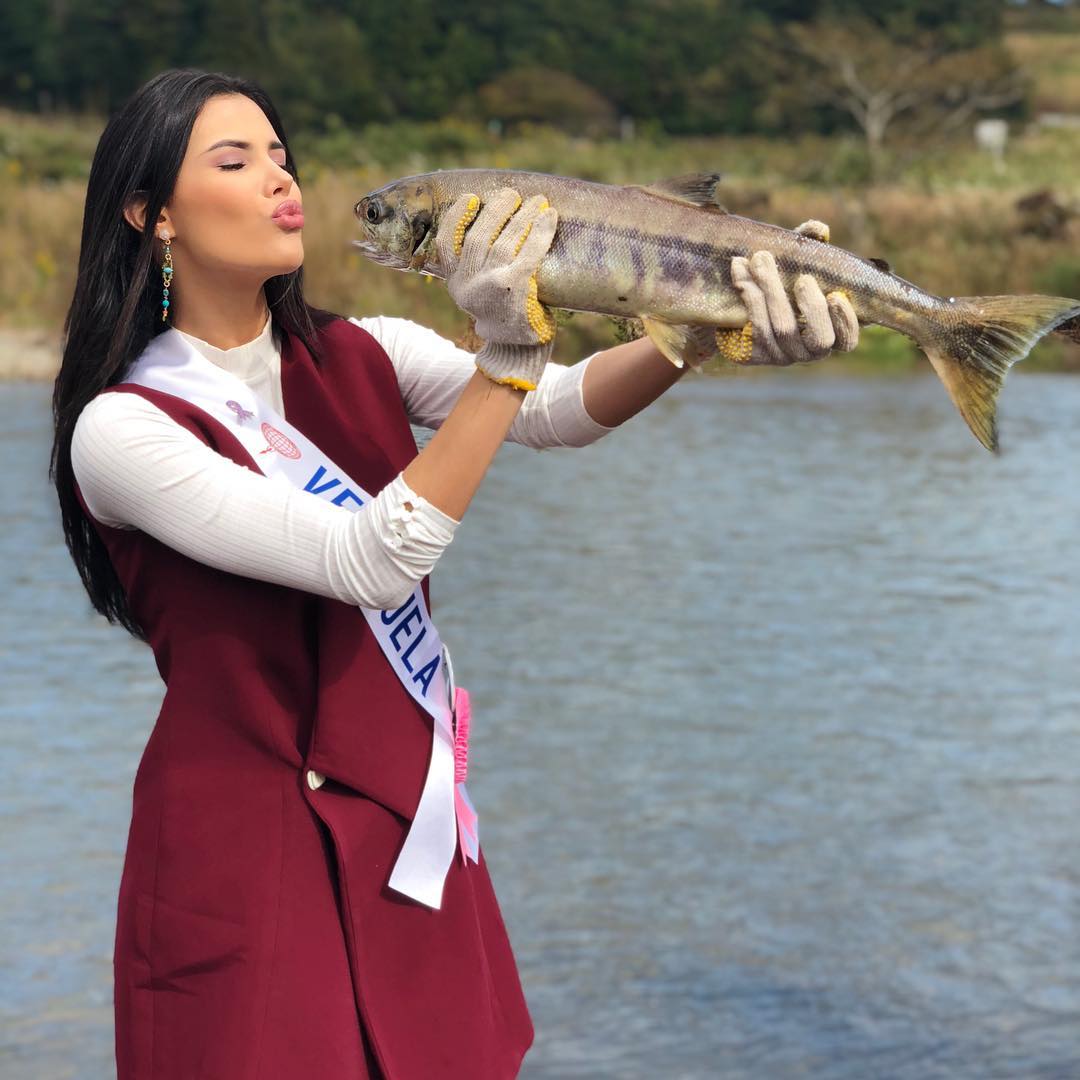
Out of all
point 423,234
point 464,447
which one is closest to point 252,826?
point 464,447

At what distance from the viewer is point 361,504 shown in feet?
7.97

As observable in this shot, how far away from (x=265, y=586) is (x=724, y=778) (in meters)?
Answer: 4.58

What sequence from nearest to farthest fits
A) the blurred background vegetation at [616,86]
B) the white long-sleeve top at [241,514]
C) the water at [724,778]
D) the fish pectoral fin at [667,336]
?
the white long-sleeve top at [241,514], the fish pectoral fin at [667,336], the water at [724,778], the blurred background vegetation at [616,86]

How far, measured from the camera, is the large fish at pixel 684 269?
231 centimetres

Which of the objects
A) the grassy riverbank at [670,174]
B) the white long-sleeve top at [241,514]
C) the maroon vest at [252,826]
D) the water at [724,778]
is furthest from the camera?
the grassy riverbank at [670,174]

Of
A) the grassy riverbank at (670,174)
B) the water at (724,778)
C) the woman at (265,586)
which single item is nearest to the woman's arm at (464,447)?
the woman at (265,586)

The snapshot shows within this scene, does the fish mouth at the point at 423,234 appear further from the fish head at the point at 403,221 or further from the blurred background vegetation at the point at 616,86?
the blurred background vegetation at the point at 616,86

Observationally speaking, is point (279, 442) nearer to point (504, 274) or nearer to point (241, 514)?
point (241, 514)

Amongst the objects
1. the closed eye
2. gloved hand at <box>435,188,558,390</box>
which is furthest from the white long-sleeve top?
the closed eye

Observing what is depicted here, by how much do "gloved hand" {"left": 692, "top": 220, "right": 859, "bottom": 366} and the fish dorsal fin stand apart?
0.37ft

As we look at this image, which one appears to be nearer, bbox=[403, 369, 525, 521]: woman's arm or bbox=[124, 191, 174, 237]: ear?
bbox=[403, 369, 525, 521]: woman's arm

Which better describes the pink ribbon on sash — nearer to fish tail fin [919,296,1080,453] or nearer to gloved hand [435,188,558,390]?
gloved hand [435,188,558,390]

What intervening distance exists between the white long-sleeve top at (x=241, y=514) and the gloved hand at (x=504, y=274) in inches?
8.4

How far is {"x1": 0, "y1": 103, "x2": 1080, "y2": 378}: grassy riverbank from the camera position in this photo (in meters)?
19.6
